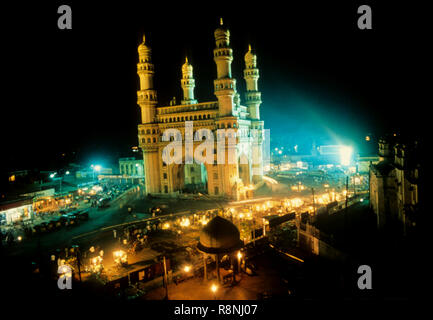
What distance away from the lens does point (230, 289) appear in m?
14.9

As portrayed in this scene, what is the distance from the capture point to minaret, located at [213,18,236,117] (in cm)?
3712

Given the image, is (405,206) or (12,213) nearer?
(405,206)

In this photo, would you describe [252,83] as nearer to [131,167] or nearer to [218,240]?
[131,167]

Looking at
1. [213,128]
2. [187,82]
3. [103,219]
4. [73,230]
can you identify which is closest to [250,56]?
[187,82]

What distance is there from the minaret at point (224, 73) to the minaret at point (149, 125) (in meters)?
11.6

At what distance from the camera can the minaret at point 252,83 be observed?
46312 mm

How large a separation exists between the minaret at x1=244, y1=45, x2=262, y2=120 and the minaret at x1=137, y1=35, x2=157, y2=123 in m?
16.6

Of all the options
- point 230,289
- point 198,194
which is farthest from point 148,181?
point 230,289

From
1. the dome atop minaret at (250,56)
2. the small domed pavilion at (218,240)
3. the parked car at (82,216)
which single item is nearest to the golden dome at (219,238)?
the small domed pavilion at (218,240)

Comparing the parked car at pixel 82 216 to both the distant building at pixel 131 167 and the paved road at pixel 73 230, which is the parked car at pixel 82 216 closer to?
the paved road at pixel 73 230

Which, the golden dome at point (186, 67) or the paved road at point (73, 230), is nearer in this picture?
the paved road at point (73, 230)

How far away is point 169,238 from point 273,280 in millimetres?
11370

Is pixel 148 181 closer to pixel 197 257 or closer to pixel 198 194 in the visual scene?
pixel 198 194

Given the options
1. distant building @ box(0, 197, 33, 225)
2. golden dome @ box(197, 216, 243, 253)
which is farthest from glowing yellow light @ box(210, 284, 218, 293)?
distant building @ box(0, 197, 33, 225)
